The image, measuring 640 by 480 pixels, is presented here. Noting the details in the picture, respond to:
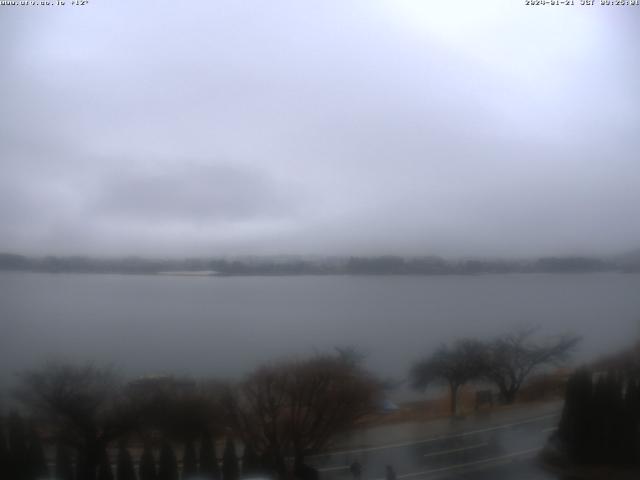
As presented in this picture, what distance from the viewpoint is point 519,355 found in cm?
159

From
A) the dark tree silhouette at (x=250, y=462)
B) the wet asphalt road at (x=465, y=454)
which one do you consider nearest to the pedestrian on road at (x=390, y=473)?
the wet asphalt road at (x=465, y=454)

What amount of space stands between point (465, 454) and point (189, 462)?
84 centimetres

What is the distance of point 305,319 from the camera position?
4.89 feet

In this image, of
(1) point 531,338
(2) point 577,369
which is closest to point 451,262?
(1) point 531,338

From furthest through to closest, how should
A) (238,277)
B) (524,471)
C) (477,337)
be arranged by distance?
(524,471) → (477,337) → (238,277)

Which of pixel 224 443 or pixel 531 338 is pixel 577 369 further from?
pixel 224 443

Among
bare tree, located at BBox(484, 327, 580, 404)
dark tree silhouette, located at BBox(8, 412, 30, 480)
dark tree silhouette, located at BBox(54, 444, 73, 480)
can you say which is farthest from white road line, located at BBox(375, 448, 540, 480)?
dark tree silhouette, located at BBox(8, 412, 30, 480)

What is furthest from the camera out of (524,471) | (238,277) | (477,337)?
(524,471)

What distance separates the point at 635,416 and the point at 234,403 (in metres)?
1.32

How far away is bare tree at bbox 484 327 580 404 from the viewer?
62.1 inches

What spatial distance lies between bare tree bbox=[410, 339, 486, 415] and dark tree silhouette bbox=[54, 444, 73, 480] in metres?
1.03

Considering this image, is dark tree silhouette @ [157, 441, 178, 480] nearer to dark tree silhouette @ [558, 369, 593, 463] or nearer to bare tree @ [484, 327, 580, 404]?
bare tree @ [484, 327, 580, 404]

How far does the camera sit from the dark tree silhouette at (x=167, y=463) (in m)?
1.50

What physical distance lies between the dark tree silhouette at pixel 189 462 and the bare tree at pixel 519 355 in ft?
2.96
